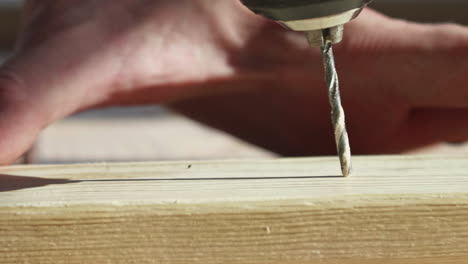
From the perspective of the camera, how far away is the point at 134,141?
4.73 ft

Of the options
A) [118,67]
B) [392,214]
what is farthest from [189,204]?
[118,67]

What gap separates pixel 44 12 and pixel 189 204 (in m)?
0.42

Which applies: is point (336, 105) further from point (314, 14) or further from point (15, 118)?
point (15, 118)

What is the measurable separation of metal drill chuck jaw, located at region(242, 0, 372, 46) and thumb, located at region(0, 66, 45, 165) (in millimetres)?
282

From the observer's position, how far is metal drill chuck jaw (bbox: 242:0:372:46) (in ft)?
1.67

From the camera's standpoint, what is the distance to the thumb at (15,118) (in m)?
0.70

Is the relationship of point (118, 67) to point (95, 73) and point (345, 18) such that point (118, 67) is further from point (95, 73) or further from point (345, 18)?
point (345, 18)

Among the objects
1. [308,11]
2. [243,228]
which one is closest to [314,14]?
[308,11]

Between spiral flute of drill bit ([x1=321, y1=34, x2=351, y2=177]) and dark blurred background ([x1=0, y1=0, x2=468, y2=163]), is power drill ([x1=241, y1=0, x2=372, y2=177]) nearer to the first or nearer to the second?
spiral flute of drill bit ([x1=321, y1=34, x2=351, y2=177])

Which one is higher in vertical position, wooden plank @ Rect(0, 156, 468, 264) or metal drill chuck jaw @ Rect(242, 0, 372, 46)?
metal drill chuck jaw @ Rect(242, 0, 372, 46)

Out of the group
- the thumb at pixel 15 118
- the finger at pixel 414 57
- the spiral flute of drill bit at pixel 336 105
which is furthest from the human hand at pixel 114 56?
the spiral flute of drill bit at pixel 336 105

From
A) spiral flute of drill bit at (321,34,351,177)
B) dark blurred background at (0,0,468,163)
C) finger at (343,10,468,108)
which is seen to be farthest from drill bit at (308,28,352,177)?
dark blurred background at (0,0,468,163)

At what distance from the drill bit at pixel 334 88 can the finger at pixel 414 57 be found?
27 centimetres

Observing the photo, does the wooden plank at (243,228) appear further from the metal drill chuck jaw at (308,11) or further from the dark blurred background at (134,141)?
the dark blurred background at (134,141)
